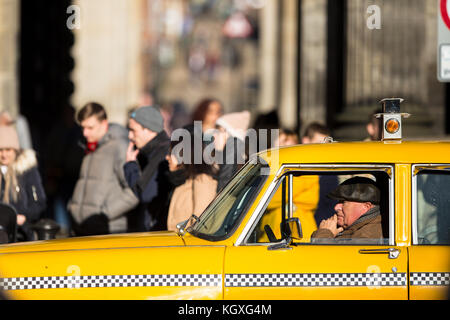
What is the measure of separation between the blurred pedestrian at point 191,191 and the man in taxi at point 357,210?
191 cm

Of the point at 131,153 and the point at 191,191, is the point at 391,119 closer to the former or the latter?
the point at 191,191

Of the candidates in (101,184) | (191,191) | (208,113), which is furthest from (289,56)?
(191,191)

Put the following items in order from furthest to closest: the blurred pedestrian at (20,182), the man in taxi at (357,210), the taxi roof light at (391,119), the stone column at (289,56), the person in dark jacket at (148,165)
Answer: the stone column at (289,56)
the blurred pedestrian at (20,182)
the person in dark jacket at (148,165)
the taxi roof light at (391,119)
the man in taxi at (357,210)

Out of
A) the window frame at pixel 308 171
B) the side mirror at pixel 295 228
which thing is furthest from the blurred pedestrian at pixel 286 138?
the side mirror at pixel 295 228

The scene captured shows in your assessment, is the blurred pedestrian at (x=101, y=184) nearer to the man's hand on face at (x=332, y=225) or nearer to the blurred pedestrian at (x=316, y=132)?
the blurred pedestrian at (x=316, y=132)

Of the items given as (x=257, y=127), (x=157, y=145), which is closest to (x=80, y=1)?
(x=257, y=127)

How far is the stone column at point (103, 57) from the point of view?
2208cm

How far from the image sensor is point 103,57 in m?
22.5

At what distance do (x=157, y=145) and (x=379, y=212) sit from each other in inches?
143

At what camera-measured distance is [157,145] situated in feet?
30.5

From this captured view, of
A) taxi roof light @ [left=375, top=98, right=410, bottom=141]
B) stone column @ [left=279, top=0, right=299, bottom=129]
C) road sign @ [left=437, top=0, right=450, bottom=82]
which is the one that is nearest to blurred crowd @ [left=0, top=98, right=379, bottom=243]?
road sign @ [left=437, top=0, right=450, bottom=82]

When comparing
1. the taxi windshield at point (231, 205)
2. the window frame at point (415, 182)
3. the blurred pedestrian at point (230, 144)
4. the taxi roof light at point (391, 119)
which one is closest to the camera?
the window frame at point (415, 182)

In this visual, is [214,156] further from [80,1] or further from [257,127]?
[80,1]
